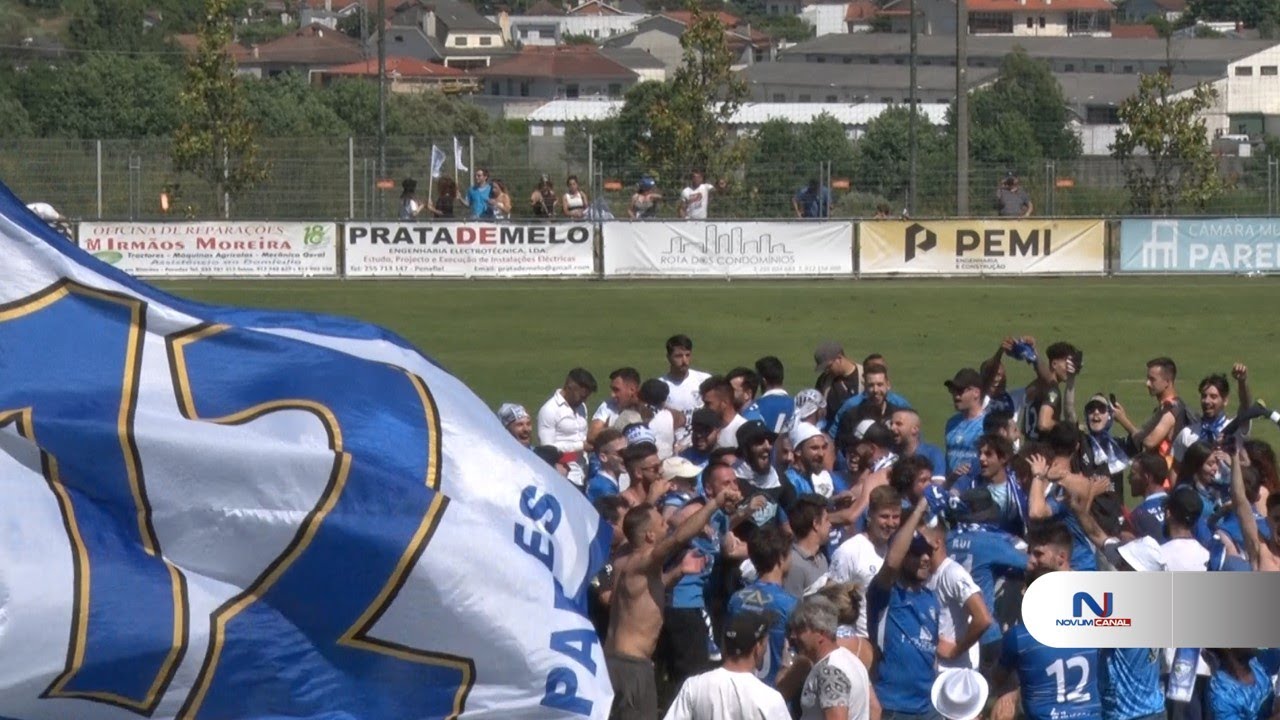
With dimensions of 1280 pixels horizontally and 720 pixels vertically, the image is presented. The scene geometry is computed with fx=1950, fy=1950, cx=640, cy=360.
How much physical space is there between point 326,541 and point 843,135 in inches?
3217

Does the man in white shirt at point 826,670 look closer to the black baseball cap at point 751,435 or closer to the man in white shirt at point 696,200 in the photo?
the black baseball cap at point 751,435

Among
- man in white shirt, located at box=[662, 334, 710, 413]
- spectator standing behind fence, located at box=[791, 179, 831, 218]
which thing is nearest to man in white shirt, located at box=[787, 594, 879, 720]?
man in white shirt, located at box=[662, 334, 710, 413]

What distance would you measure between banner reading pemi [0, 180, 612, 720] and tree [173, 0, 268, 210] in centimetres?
3508

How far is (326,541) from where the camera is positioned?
6.49 metres

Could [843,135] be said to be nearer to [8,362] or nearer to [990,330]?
[990,330]

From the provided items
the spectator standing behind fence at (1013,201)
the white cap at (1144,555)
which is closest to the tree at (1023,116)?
the spectator standing behind fence at (1013,201)

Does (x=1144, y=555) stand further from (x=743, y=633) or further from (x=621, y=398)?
(x=621, y=398)

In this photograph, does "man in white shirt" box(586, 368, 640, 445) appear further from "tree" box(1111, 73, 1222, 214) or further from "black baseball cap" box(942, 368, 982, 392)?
"tree" box(1111, 73, 1222, 214)

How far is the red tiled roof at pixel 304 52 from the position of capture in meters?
141

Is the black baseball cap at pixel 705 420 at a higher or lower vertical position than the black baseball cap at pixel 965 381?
lower

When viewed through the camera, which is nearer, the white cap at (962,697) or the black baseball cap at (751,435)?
the white cap at (962,697)

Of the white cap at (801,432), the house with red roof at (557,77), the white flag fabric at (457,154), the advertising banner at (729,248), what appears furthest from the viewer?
the house with red roof at (557,77)

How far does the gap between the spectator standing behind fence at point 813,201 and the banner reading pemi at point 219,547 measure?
96.5 feet

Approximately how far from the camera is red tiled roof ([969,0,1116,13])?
17712 centimetres
